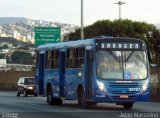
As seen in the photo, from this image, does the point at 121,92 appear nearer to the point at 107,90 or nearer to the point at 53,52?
the point at 107,90

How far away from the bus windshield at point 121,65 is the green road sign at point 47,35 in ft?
104

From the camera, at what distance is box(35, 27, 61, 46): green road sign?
5725 cm

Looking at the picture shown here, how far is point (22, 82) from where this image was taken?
4975 cm

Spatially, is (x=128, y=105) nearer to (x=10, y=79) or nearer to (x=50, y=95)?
(x=50, y=95)

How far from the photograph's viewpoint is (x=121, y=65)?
83.1ft

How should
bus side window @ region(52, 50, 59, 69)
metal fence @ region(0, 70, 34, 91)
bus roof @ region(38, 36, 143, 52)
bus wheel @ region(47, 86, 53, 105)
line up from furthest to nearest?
metal fence @ region(0, 70, 34, 91) < bus wheel @ region(47, 86, 53, 105) < bus side window @ region(52, 50, 59, 69) < bus roof @ region(38, 36, 143, 52)

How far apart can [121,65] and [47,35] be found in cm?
3256

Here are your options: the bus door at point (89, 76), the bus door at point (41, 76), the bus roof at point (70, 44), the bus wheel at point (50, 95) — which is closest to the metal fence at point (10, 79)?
the bus door at point (41, 76)

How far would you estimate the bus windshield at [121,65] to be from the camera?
82.7 feet

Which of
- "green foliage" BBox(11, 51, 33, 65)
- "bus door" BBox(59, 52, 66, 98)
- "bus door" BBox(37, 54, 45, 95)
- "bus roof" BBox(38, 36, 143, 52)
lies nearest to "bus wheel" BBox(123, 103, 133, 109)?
"bus roof" BBox(38, 36, 143, 52)

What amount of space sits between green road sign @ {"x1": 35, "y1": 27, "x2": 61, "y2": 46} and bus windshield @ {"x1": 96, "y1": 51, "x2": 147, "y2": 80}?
31809 mm

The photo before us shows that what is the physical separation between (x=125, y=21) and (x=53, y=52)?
64267 millimetres

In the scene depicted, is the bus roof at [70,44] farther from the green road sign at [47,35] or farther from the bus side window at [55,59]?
the green road sign at [47,35]

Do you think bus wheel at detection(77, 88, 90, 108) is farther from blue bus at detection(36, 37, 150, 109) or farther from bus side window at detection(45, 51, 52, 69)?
bus side window at detection(45, 51, 52, 69)
